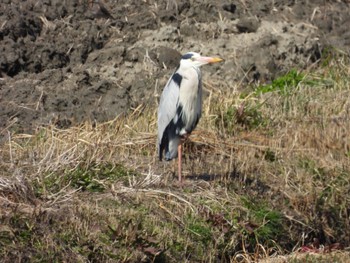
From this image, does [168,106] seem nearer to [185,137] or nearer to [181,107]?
[181,107]

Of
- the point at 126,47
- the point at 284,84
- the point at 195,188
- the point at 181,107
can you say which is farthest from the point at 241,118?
the point at 126,47

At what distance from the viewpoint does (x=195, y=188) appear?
27.2 feet

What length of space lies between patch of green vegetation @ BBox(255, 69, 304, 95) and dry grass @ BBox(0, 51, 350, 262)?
309 millimetres

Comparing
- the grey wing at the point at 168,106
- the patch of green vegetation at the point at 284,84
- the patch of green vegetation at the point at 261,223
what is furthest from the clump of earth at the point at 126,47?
the patch of green vegetation at the point at 261,223

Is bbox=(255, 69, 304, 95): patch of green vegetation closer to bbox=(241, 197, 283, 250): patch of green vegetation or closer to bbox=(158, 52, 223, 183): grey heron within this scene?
bbox=(158, 52, 223, 183): grey heron

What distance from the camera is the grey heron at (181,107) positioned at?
847cm

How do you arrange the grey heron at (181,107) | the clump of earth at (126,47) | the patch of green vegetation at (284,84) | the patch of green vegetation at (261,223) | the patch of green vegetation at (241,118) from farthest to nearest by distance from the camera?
the patch of green vegetation at (284,84), the clump of earth at (126,47), the patch of green vegetation at (241,118), the grey heron at (181,107), the patch of green vegetation at (261,223)

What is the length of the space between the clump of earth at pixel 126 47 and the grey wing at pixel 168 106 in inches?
60.4

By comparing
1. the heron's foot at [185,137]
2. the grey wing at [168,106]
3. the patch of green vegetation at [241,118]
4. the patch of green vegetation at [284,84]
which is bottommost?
the patch of green vegetation at [284,84]

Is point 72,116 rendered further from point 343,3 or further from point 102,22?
point 343,3

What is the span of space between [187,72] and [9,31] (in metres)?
3.07

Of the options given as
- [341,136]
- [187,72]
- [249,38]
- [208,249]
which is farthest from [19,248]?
[249,38]

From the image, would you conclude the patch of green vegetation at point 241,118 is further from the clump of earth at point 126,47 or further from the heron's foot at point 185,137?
the heron's foot at point 185,137

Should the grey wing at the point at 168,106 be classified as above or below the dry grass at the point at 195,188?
above
